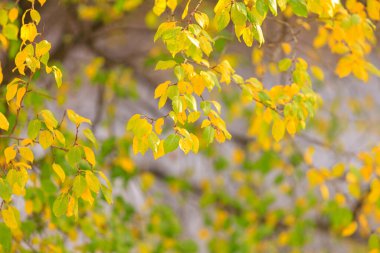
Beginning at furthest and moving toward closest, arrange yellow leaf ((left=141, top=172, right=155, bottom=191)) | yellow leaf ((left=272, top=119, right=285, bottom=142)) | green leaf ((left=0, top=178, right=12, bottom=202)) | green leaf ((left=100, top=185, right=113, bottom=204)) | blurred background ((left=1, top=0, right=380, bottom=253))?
yellow leaf ((left=141, top=172, right=155, bottom=191)) < blurred background ((left=1, top=0, right=380, bottom=253)) < yellow leaf ((left=272, top=119, right=285, bottom=142)) < green leaf ((left=100, top=185, right=113, bottom=204)) < green leaf ((left=0, top=178, right=12, bottom=202))

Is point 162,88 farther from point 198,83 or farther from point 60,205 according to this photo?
point 60,205

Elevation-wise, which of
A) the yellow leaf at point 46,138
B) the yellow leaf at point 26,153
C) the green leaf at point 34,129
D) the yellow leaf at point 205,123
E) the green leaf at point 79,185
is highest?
the yellow leaf at point 205,123

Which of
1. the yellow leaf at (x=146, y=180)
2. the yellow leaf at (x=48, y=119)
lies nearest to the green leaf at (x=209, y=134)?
the yellow leaf at (x=48, y=119)

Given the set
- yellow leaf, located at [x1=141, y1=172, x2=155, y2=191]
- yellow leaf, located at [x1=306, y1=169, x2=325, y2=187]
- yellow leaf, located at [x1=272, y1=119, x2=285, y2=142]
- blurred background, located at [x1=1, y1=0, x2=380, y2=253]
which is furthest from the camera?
yellow leaf, located at [x1=141, y1=172, x2=155, y2=191]

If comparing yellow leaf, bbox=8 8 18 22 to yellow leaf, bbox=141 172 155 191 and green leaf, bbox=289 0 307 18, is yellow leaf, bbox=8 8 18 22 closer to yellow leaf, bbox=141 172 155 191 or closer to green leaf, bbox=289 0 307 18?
green leaf, bbox=289 0 307 18

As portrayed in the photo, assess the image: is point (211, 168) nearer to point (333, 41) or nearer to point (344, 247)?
point (344, 247)

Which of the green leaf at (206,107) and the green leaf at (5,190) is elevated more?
the green leaf at (206,107)

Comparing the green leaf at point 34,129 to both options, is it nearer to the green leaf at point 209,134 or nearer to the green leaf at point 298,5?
the green leaf at point 209,134

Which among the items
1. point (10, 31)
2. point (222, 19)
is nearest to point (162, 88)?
point (222, 19)

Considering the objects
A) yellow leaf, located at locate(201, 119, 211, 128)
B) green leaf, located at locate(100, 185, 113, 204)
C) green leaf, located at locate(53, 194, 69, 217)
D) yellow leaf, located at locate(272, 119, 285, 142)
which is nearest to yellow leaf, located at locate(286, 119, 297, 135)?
yellow leaf, located at locate(272, 119, 285, 142)

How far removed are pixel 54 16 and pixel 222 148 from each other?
1585 millimetres

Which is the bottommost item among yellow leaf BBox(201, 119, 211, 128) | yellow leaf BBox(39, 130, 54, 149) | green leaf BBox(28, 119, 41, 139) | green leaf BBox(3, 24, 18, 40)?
yellow leaf BBox(39, 130, 54, 149)

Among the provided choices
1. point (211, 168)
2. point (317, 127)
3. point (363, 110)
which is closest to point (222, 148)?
point (211, 168)

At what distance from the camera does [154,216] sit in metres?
Result: 3.45
